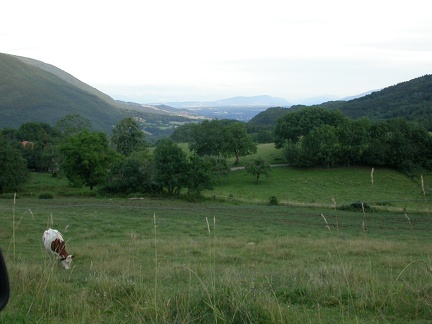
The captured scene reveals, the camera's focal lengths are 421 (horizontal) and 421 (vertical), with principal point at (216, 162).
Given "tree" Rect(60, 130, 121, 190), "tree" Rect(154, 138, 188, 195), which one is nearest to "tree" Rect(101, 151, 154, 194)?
"tree" Rect(154, 138, 188, 195)

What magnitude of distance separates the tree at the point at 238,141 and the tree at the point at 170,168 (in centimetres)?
2200

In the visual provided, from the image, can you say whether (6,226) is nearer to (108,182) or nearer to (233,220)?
(233,220)

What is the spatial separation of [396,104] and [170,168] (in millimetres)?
111504

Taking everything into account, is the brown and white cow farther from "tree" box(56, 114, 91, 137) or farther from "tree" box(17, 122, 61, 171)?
"tree" box(56, 114, 91, 137)

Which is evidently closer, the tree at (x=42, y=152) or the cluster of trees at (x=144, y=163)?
the cluster of trees at (x=144, y=163)

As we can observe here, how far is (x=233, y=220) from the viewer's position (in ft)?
96.4

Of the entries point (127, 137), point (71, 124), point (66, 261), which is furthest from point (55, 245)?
point (71, 124)

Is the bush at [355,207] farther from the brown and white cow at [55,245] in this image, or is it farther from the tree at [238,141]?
the tree at [238,141]

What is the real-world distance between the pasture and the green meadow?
0.09 ft

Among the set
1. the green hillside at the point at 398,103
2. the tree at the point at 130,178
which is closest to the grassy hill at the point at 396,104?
the green hillside at the point at 398,103

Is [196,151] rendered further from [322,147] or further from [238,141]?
[322,147]

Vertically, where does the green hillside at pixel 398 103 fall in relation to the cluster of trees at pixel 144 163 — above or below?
above

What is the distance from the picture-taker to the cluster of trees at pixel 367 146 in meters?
64.4

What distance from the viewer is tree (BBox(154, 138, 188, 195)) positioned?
1774 inches
